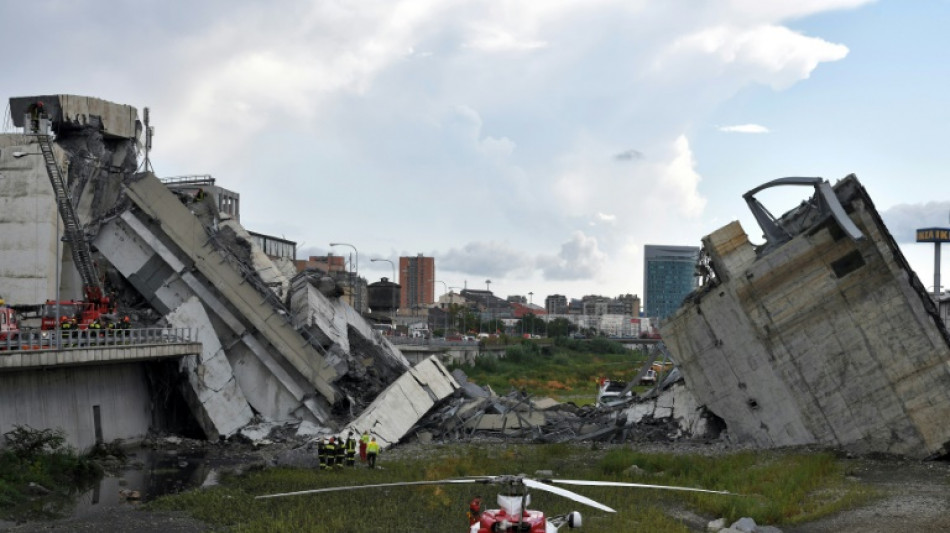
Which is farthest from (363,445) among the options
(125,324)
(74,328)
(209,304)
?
(209,304)

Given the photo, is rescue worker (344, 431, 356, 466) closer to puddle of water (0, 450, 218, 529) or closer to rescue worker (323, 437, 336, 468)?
rescue worker (323, 437, 336, 468)

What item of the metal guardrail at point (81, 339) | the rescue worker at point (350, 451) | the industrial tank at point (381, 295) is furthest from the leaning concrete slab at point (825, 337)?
the industrial tank at point (381, 295)

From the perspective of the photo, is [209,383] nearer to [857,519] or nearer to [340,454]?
[340,454]

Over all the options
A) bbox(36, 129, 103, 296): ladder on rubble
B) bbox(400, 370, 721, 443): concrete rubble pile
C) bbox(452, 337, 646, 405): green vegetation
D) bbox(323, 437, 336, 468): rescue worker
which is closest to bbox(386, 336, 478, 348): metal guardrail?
bbox(452, 337, 646, 405): green vegetation

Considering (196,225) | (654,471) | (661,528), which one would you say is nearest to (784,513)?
(661,528)

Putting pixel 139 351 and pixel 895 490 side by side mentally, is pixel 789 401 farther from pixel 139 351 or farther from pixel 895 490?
pixel 139 351
